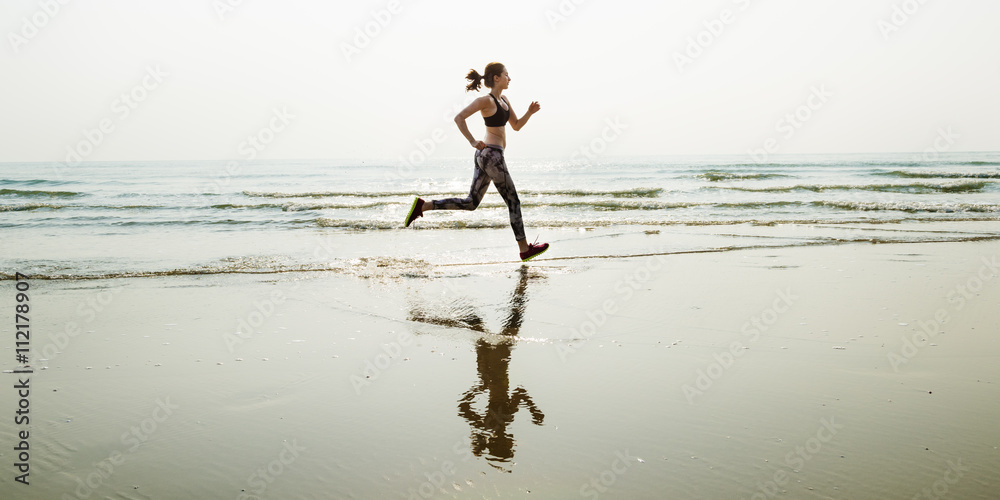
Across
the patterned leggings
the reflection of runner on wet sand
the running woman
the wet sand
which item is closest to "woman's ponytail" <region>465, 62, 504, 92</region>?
the running woman

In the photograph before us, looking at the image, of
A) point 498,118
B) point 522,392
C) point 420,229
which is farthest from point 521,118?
point 420,229

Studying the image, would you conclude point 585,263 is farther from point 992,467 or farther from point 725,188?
point 725,188

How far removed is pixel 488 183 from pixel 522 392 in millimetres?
3731

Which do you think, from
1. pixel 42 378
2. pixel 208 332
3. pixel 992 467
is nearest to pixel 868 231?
pixel 992 467

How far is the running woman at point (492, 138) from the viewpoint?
6383mm

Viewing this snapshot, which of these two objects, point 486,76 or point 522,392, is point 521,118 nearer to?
point 486,76

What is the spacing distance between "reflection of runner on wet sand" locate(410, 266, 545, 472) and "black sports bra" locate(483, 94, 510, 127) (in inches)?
91.4

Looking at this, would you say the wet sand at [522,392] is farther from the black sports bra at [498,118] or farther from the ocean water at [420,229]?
the ocean water at [420,229]

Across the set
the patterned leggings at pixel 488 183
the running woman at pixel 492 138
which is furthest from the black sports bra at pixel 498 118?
the patterned leggings at pixel 488 183

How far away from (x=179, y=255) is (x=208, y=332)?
16.1 ft

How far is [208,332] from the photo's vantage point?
4.73 m

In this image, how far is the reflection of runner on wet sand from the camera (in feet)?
9.09

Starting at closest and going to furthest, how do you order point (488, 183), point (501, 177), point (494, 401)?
1. point (494, 401)
2. point (501, 177)
3. point (488, 183)

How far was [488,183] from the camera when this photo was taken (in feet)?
22.5
